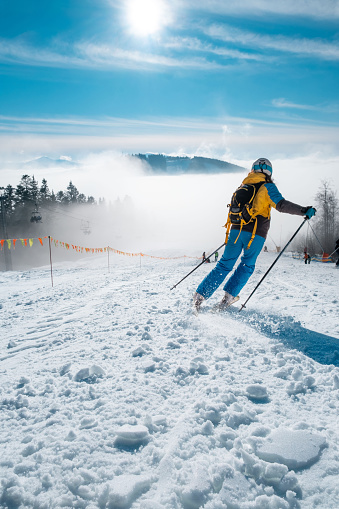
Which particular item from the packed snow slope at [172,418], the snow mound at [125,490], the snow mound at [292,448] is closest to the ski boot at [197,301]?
the packed snow slope at [172,418]

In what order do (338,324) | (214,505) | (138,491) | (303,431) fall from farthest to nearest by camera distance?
(338,324) < (303,431) < (138,491) < (214,505)

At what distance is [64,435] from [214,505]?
41.7 inches

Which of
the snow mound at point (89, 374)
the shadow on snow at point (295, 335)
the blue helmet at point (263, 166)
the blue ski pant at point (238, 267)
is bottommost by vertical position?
the shadow on snow at point (295, 335)

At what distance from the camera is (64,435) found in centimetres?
187

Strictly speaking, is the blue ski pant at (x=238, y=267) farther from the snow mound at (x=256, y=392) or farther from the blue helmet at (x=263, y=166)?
the snow mound at (x=256, y=392)

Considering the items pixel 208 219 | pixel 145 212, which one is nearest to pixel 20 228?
pixel 145 212

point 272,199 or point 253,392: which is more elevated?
point 272,199

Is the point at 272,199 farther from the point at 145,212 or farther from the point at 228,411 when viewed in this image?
the point at 145,212

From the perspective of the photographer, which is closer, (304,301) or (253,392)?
(253,392)

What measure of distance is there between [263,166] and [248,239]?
1.30 meters

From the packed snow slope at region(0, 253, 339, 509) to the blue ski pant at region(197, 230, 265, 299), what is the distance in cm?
100

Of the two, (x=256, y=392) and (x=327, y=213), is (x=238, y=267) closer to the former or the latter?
→ (x=256, y=392)

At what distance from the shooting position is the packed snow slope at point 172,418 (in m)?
1.48

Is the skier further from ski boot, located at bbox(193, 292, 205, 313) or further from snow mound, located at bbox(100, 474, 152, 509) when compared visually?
snow mound, located at bbox(100, 474, 152, 509)
